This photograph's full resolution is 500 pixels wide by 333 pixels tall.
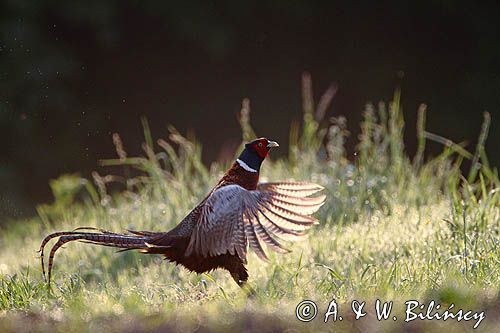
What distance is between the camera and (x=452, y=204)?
4957 millimetres

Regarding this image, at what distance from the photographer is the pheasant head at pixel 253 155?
460 centimetres

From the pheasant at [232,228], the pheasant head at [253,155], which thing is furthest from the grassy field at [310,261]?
the pheasant head at [253,155]

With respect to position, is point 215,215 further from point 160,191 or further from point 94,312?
point 160,191

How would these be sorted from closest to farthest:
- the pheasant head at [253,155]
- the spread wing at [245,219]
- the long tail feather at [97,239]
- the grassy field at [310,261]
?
the grassy field at [310,261] → the spread wing at [245,219] → the long tail feather at [97,239] → the pheasant head at [253,155]

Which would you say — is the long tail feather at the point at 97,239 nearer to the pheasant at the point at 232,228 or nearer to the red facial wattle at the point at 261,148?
the pheasant at the point at 232,228

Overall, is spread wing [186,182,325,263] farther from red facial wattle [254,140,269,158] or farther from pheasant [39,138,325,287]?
red facial wattle [254,140,269,158]

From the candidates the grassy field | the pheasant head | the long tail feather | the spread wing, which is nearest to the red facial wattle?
the pheasant head

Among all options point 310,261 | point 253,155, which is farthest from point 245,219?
point 310,261

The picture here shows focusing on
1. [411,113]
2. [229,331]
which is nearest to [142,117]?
[411,113]

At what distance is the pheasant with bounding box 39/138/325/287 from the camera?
4.07 m

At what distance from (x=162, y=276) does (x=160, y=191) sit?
5.43 feet

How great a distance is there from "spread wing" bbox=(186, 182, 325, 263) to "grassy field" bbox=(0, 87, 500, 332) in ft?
0.64

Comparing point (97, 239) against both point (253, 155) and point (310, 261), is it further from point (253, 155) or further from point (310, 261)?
point (310, 261)

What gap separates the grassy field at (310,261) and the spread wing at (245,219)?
0.19 metres
